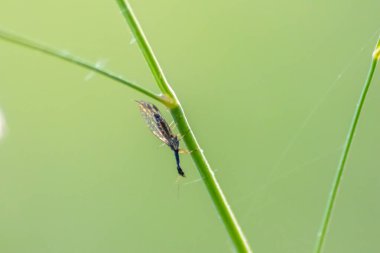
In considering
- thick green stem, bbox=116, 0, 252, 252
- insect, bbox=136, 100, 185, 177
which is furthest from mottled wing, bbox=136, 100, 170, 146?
thick green stem, bbox=116, 0, 252, 252

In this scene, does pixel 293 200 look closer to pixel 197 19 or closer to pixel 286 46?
pixel 286 46

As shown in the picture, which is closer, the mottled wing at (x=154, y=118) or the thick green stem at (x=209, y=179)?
the thick green stem at (x=209, y=179)

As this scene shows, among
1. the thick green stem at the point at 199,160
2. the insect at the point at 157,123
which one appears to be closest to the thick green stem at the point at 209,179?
the thick green stem at the point at 199,160

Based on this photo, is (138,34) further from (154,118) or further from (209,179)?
(154,118)

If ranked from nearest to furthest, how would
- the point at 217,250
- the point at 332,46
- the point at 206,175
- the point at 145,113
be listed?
the point at 206,175 → the point at 145,113 → the point at 217,250 → the point at 332,46

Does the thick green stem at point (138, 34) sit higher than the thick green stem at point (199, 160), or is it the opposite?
the thick green stem at point (138, 34)

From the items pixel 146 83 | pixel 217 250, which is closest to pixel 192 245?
pixel 217 250

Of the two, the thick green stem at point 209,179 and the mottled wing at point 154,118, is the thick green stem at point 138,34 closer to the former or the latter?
the thick green stem at point 209,179

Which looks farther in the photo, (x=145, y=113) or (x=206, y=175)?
(x=145, y=113)
